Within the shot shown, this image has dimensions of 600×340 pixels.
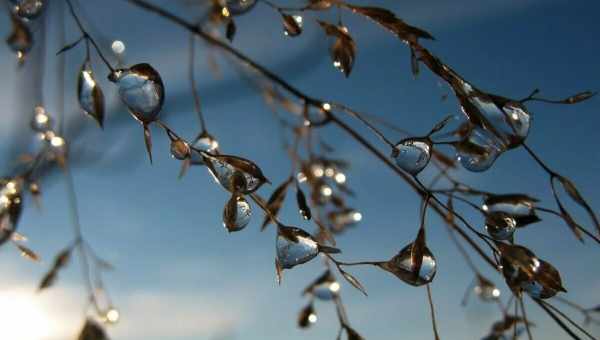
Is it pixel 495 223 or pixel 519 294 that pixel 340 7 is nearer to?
pixel 495 223

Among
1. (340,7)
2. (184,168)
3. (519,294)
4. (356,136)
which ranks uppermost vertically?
(340,7)

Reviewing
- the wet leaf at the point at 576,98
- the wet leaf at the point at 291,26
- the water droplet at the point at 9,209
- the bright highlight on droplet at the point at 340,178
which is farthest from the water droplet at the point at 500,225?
the bright highlight on droplet at the point at 340,178

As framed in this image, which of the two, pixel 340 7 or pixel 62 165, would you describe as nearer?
pixel 340 7

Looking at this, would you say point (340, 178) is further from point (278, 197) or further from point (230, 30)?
point (230, 30)

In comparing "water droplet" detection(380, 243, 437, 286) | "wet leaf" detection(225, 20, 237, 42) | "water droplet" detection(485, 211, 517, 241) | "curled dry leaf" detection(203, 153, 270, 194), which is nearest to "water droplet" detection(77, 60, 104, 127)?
"curled dry leaf" detection(203, 153, 270, 194)

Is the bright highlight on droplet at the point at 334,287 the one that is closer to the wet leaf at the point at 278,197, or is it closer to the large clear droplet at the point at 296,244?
the wet leaf at the point at 278,197

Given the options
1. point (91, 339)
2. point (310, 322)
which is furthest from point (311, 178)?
point (91, 339)

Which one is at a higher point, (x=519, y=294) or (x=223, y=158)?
(x=223, y=158)
